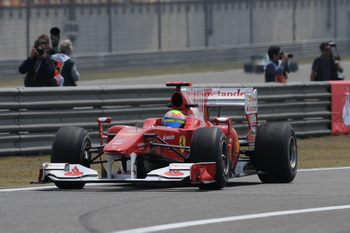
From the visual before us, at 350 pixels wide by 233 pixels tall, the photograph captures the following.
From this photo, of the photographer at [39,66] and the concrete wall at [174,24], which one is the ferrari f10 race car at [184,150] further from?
the concrete wall at [174,24]

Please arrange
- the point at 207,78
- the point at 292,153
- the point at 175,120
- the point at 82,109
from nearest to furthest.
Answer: the point at 175,120
the point at 292,153
the point at 82,109
the point at 207,78

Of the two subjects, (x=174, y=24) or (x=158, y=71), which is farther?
(x=158, y=71)

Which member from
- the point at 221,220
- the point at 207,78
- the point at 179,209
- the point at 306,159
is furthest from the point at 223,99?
the point at 207,78

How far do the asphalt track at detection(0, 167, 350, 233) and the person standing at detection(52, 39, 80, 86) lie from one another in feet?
14.6

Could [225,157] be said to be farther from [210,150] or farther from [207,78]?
[207,78]

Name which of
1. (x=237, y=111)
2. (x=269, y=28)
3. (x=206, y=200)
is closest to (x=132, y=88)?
(x=237, y=111)

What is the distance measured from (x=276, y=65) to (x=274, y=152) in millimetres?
6483

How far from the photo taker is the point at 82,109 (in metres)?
15.6

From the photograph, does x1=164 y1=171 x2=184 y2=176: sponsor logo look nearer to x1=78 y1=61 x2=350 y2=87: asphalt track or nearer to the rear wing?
the rear wing

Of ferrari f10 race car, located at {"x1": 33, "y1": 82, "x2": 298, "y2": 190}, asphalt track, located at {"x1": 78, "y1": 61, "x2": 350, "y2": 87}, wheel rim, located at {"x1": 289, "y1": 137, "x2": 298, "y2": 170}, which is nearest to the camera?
ferrari f10 race car, located at {"x1": 33, "y1": 82, "x2": 298, "y2": 190}

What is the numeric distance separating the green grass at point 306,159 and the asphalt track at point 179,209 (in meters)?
1.80

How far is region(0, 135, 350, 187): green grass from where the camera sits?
12698 mm

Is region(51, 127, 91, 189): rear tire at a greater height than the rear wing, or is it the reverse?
the rear wing

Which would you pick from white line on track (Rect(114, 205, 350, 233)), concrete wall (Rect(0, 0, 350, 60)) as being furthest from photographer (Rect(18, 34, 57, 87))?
concrete wall (Rect(0, 0, 350, 60))
